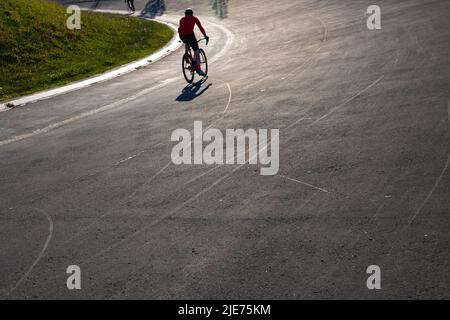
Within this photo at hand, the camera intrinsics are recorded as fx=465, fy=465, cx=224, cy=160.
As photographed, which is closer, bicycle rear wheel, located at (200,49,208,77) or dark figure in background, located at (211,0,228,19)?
bicycle rear wheel, located at (200,49,208,77)

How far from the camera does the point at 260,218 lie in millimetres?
6496

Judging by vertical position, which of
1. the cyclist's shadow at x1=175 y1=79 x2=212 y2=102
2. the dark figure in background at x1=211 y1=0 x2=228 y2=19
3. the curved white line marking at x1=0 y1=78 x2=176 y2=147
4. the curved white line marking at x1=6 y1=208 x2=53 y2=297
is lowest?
the curved white line marking at x1=6 y1=208 x2=53 y2=297

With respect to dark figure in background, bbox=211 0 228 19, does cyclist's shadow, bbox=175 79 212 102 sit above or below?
below

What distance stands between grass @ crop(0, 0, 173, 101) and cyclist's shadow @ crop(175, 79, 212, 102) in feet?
17.8

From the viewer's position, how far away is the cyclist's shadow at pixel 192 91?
12961 millimetres

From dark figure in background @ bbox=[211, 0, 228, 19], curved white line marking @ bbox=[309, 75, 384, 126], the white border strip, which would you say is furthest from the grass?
curved white line marking @ bbox=[309, 75, 384, 126]

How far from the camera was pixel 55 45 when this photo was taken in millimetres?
20922

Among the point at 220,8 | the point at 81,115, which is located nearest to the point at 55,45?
the point at 81,115

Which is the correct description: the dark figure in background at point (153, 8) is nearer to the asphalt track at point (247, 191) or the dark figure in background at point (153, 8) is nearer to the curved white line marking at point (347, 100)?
the asphalt track at point (247, 191)

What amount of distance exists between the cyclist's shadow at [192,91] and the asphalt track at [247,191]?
0.37 feet

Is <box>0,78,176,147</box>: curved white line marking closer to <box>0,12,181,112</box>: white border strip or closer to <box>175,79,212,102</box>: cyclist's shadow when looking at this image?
<box>175,79,212,102</box>: cyclist's shadow

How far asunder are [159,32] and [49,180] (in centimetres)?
1799

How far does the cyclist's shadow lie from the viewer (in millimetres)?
12961

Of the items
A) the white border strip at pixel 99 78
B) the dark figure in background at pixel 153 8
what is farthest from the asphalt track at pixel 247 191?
the dark figure in background at pixel 153 8
